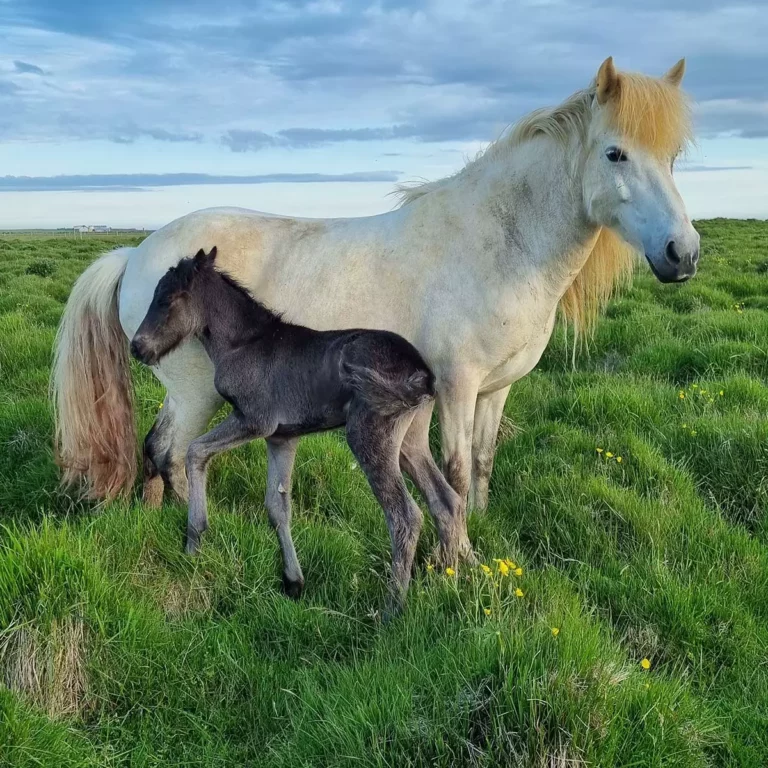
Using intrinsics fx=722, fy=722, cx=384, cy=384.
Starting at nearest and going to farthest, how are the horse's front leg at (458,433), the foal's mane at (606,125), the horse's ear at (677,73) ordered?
the foal's mane at (606,125), the horse's front leg at (458,433), the horse's ear at (677,73)

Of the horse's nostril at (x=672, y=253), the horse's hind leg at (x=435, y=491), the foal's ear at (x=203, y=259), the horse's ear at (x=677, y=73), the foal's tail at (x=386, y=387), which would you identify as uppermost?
the horse's ear at (x=677, y=73)

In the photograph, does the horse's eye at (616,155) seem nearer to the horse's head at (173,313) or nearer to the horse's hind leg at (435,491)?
the horse's hind leg at (435,491)

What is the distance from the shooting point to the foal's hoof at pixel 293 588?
349 cm

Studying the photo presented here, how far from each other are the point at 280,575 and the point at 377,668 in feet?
3.71

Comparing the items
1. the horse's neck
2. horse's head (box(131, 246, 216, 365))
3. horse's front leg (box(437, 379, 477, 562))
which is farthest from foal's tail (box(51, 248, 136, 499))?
the horse's neck

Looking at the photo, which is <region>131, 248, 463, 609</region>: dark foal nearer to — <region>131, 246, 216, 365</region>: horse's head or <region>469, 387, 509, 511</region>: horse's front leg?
<region>131, 246, 216, 365</region>: horse's head

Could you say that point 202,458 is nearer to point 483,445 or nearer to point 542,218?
point 483,445

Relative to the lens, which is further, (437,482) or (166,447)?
(166,447)

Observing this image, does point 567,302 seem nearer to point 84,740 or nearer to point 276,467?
point 276,467

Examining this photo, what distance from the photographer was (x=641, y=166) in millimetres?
3404

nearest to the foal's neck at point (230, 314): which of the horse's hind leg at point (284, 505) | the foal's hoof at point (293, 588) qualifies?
the horse's hind leg at point (284, 505)

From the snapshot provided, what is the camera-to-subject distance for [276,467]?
386 centimetres

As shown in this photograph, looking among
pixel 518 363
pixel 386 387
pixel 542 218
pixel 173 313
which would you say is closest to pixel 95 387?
pixel 173 313

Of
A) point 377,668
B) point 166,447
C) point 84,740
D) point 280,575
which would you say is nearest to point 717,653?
point 377,668
